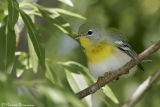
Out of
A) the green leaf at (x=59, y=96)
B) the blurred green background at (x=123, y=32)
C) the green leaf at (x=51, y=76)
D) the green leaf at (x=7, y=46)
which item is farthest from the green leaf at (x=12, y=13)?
the blurred green background at (x=123, y=32)

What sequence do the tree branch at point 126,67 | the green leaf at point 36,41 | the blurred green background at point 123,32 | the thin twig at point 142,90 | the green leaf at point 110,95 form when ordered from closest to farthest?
the tree branch at point 126,67, the green leaf at point 36,41, the thin twig at point 142,90, the green leaf at point 110,95, the blurred green background at point 123,32

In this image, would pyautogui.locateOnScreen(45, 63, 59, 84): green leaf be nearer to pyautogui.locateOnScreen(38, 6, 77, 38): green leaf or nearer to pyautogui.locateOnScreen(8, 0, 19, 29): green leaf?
pyautogui.locateOnScreen(38, 6, 77, 38): green leaf

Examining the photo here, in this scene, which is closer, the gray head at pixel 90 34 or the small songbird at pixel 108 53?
the small songbird at pixel 108 53

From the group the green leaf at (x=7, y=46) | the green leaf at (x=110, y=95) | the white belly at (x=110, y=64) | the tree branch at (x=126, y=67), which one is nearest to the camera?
the tree branch at (x=126, y=67)

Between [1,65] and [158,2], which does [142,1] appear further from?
[1,65]

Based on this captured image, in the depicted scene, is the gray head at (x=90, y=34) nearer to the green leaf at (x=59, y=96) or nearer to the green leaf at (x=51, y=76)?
the green leaf at (x=51, y=76)

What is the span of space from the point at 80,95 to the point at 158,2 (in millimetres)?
2095

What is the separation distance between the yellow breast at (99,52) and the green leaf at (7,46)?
872mm

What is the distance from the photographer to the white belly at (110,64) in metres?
2.75

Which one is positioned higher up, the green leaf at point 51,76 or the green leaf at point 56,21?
the green leaf at point 56,21

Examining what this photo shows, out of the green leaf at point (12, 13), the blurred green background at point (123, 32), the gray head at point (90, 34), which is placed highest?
the green leaf at point (12, 13)

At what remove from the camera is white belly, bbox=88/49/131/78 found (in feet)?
9.02

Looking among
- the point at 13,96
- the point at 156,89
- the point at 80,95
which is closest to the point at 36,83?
the point at 13,96

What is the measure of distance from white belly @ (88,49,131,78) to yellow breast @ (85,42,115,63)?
0.03 meters
